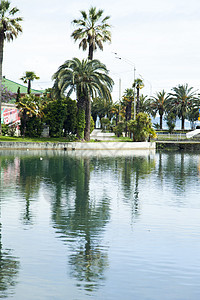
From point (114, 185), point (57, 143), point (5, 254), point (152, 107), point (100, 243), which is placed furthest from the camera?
point (152, 107)

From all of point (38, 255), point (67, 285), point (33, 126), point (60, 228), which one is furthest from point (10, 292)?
point (33, 126)

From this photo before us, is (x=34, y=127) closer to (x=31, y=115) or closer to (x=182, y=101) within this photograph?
(x=31, y=115)

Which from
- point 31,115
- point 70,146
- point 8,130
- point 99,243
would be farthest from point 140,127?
point 99,243

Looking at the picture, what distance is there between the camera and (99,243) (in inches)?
514

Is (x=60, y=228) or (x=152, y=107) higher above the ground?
(x=152, y=107)

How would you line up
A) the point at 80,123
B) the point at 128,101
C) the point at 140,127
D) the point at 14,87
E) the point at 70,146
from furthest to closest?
the point at 14,87, the point at 128,101, the point at 140,127, the point at 80,123, the point at 70,146

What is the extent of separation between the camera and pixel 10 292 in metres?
9.10

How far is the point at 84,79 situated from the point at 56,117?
8.55m

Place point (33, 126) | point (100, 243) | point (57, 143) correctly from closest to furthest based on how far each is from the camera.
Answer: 1. point (100, 243)
2. point (57, 143)
3. point (33, 126)

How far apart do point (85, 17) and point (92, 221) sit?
6215 cm

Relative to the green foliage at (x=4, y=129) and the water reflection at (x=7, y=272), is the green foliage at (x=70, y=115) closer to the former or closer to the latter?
the green foliage at (x=4, y=129)

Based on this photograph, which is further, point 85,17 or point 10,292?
point 85,17

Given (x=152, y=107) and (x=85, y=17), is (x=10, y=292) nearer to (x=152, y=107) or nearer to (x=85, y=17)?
(x=85, y=17)

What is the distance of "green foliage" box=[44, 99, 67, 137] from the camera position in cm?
7262
